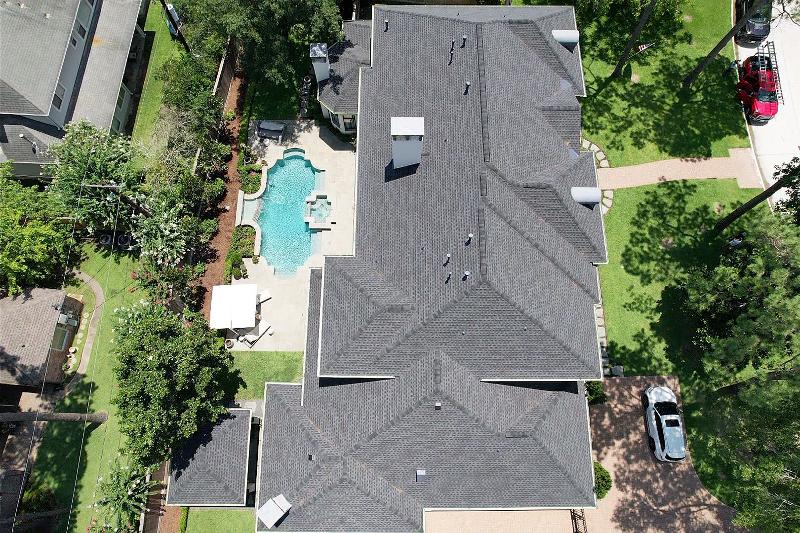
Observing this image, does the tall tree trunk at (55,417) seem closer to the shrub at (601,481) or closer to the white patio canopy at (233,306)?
the white patio canopy at (233,306)

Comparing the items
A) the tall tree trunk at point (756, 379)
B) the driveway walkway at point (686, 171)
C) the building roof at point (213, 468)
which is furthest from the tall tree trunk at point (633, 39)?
the building roof at point (213, 468)

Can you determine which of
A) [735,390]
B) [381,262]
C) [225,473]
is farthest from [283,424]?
[735,390]

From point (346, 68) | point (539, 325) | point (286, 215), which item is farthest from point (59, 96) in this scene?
point (539, 325)

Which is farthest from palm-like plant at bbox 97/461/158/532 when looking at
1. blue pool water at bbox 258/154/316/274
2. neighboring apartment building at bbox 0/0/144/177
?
neighboring apartment building at bbox 0/0/144/177

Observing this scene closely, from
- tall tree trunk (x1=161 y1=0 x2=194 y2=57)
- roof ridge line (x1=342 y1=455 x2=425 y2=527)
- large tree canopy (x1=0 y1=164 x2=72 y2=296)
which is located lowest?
roof ridge line (x1=342 y1=455 x2=425 y2=527)

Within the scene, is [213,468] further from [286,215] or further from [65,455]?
[286,215]

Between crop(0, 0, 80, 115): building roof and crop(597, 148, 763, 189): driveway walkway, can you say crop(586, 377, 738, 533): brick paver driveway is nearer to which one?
crop(597, 148, 763, 189): driveway walkway
